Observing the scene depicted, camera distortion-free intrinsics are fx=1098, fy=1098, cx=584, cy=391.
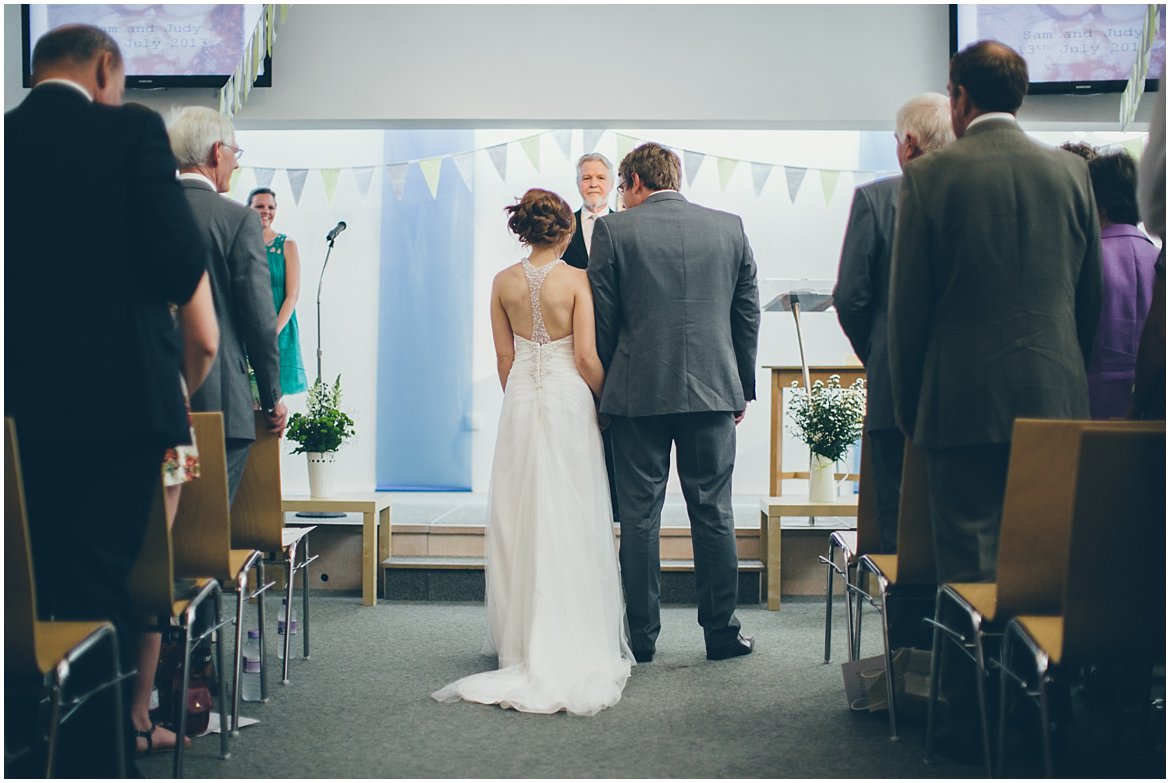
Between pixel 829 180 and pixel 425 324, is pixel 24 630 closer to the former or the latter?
pixel 425 324

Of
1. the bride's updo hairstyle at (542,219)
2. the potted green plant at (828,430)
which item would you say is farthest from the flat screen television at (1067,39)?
the bride's updo hairstyle at (542,219)

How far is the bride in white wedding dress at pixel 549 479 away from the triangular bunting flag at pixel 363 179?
3.81 metres

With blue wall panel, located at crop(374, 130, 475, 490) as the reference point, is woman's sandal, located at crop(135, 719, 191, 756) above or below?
below

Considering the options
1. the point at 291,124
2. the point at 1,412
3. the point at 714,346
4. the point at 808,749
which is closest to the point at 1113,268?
the point at 714,346

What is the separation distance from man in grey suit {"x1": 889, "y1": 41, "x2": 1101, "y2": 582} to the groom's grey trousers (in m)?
1.12

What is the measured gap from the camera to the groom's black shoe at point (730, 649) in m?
3.46

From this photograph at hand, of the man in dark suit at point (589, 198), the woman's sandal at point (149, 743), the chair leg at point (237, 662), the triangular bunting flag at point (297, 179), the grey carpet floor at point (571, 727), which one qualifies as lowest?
the grey carpet floor at point (571, 727)

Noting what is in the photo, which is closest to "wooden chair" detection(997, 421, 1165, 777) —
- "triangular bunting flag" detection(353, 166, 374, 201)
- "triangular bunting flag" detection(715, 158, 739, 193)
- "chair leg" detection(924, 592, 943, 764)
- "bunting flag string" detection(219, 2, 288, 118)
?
"chair leg" detection(924, 592, 943, 764)

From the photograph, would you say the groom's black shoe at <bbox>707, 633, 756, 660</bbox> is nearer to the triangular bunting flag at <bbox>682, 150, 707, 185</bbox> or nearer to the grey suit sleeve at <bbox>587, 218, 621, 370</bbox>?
the grey suit sleeve at <bbox>587, 218, 621, 370</bbox>

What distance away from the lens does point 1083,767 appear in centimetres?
230

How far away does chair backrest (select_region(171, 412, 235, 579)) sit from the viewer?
92.7 inches

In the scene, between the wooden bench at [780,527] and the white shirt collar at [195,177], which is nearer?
the white shirt collar at [195,177]

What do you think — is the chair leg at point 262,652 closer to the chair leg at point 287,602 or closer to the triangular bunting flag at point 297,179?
the chair leg at point 287,602

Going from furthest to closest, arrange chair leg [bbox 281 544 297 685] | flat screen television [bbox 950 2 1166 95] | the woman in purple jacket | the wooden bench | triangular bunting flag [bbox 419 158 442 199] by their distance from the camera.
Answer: triangular bunting flag [bbox 419 158 442 199]
flat screen television [bbox 950 2 1166 95]
the wooden bench
chair leg [bbox 281 544 297 685]
the woman in purple jacket
